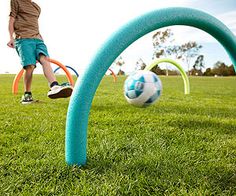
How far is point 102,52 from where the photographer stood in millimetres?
1551

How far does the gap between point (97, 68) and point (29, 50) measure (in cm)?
310

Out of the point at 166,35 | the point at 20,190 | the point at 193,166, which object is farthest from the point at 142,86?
the point at 166,35

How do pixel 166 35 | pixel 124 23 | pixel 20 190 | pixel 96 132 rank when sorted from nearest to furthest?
pixel 20 190
pixel 124 23
pixel 96 132
pixel 166 35

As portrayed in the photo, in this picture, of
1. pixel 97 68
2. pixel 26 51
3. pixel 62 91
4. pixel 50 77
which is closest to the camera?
pixel 97 68

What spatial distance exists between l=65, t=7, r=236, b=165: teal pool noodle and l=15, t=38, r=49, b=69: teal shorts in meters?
3.00

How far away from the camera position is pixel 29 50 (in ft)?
14.2

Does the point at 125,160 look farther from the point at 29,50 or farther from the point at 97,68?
the point at 29,50

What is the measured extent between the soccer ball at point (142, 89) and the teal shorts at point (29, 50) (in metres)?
2.22

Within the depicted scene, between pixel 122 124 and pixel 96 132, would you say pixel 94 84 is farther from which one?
pixel 122 124

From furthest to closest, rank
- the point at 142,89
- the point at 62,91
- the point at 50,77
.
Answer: the point at 50,77
the point at 62,91
the point at 142,89

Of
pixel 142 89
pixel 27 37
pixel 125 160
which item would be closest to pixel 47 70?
pixel 27 37

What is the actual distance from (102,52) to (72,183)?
0.74 metres

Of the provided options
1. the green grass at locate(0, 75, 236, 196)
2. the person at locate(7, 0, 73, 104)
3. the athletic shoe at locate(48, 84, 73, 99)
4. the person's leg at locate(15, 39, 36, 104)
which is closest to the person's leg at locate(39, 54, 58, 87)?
the person at locate(7, 0, 73, 104)

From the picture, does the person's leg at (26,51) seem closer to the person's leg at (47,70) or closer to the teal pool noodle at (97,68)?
the person's leg at (47,70)
